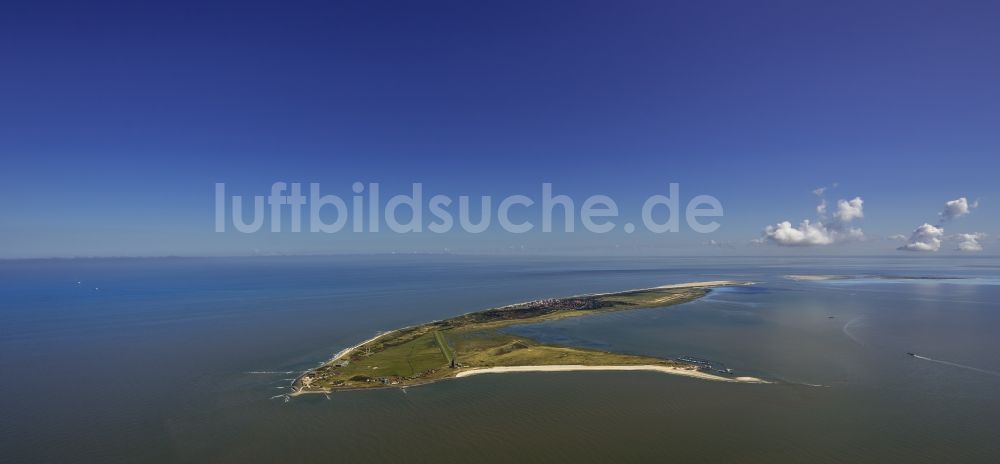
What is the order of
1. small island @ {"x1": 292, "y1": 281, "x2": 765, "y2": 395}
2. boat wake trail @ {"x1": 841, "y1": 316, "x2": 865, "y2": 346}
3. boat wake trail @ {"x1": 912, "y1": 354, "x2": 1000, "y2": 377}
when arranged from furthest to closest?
1. boat wake trail @ {"x1": 841, "y1": 316, "x2": 865, "y2": 346}
2. boat wake trail @ {"x1": 912, "y1": 354, "x2": 1000, "y2": 377}
3. small island @ {"x1": 292, "y1": 281, "x2": 765, "y2": 395}

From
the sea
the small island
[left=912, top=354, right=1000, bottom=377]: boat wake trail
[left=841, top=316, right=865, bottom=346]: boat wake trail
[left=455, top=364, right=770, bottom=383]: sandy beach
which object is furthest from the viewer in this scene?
[left=841, top=316, right=865, bottom=346]: boat wake trail

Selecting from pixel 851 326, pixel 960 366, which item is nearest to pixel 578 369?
pixel 960 366

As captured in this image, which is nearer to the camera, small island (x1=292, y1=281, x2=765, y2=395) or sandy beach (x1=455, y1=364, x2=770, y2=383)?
small island (x1=292, y1=281, x2=765, y2=395)

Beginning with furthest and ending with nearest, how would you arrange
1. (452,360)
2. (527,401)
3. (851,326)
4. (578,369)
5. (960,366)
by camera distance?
(851,326)
(452,360)
(578,369)
(960,366)
(527,401)

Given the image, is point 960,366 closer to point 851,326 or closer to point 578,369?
point 851,326

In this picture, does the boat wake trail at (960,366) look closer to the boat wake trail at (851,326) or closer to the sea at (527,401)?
the sea at (527,401)

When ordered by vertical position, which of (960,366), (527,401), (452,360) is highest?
(452,360)

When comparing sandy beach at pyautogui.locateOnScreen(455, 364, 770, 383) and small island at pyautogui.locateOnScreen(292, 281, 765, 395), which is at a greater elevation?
small island at pyautogui.locateOnScreen(292, 281, 765, 395)

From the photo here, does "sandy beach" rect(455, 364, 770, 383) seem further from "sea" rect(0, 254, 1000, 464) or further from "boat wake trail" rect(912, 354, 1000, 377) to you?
"boat wake trail" rect(912, 354, 1000, 377)

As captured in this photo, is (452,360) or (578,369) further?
(452,360)

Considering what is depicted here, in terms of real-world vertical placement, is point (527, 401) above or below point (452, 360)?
below

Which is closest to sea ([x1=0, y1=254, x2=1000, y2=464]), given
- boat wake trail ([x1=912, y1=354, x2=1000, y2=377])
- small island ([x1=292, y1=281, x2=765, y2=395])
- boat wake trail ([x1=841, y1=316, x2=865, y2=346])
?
boat wake trail ([x1=912, y1=354, x2=1000, y2=377])

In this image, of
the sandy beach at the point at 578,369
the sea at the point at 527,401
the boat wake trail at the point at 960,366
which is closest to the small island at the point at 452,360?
the sandy beach at the point at 578,369
